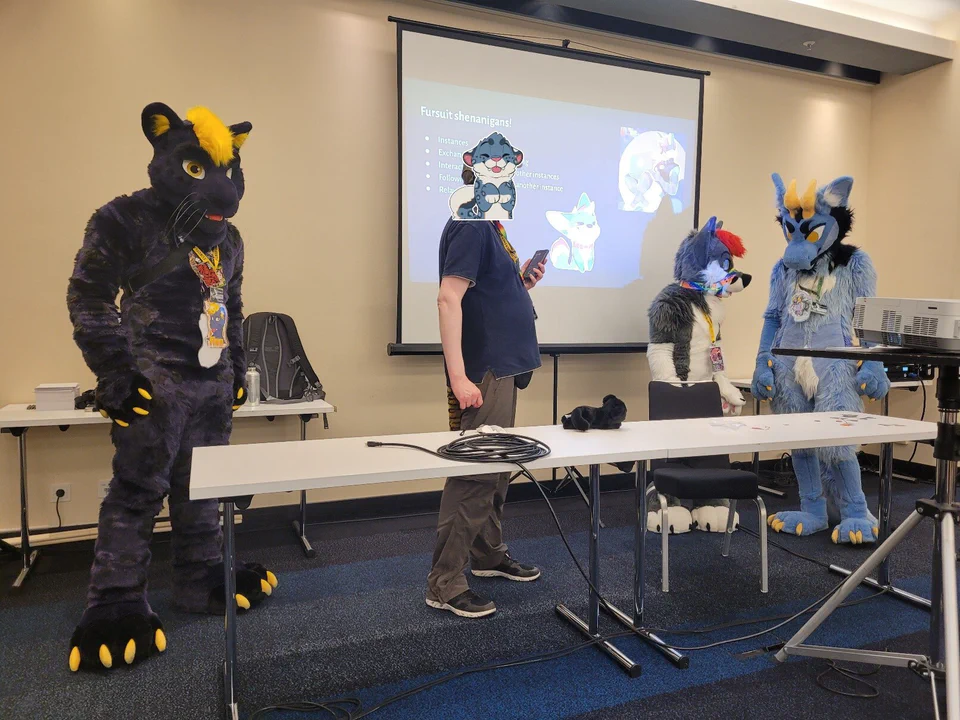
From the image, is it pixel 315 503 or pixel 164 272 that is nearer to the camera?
pixel 164 272

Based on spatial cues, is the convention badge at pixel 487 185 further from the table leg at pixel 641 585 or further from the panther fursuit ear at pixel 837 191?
the panther fursuit ear at pixel 837 191

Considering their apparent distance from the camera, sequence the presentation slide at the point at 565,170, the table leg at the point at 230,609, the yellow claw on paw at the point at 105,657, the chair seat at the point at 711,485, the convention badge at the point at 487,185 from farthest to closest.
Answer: the presentation slide at the point at 565,170, the chair seat at the point at 711,485, the convention badge at the point at 487,185, the yellow claw on paw at the point at 105,657, the table leg at the point at 230,609

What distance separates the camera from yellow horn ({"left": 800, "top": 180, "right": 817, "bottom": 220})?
3.18 m

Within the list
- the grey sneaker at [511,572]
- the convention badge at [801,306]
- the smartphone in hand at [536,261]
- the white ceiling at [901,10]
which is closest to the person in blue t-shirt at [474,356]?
the smartphone in hand at [536,261]

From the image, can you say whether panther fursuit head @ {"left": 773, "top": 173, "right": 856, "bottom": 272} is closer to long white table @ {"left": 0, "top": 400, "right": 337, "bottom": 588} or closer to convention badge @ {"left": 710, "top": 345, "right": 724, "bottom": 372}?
convention badge @ {"left": 710, "top": 345, "right": 724, "bottom": 372}

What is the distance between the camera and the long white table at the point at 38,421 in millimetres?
2592

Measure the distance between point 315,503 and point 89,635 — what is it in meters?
1.53

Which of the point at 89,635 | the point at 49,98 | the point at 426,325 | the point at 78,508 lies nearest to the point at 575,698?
the point at 89,635

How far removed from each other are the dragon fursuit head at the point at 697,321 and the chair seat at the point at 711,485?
2.35ft

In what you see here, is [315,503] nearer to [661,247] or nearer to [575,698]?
[575,698]

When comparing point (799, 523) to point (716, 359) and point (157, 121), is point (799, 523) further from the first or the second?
point (157, 121)

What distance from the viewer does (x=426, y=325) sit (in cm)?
355

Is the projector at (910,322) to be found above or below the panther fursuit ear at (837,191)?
below

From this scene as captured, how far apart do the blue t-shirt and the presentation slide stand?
126cm
